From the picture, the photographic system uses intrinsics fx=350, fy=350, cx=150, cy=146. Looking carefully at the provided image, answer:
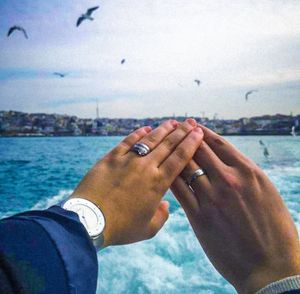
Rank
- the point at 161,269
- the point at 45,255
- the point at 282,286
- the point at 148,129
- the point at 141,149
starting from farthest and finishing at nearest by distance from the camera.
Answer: the point at 161,269
the point at 148,129
the point at 141,149
the point at 282,286
the point at 45,255

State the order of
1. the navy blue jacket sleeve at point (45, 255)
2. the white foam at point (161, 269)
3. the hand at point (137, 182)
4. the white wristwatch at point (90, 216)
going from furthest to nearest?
the white foam at point (161, 269), the hand at point (137, 182), the white wristwatch at point (90, 216), the navy blue jacket sleeve at point (45, 255)

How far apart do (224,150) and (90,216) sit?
0.75m

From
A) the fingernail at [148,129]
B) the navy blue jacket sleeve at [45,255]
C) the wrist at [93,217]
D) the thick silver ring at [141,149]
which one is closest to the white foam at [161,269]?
the fingernail at [148,129]

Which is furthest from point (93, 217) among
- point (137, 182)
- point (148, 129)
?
point (148, 129)

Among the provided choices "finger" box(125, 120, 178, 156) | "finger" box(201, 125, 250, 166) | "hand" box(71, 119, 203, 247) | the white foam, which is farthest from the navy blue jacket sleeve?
the white foam

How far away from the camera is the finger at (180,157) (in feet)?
4.58

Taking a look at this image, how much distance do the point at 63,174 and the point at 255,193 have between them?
18846mm

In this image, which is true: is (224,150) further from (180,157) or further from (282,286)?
(282,286)

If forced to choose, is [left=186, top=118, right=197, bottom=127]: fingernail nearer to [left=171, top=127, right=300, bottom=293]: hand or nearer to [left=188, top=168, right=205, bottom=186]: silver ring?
[left=171, top=127, right=300, bottom=293]: hand

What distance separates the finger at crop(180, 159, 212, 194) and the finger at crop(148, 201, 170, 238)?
140 mm

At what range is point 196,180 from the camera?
145 centimetres

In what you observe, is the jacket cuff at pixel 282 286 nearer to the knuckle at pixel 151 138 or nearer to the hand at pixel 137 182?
the hand at pixel 137 182

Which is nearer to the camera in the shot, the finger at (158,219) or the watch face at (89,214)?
the watch face at (89,214)

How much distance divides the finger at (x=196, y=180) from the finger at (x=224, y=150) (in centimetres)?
12
